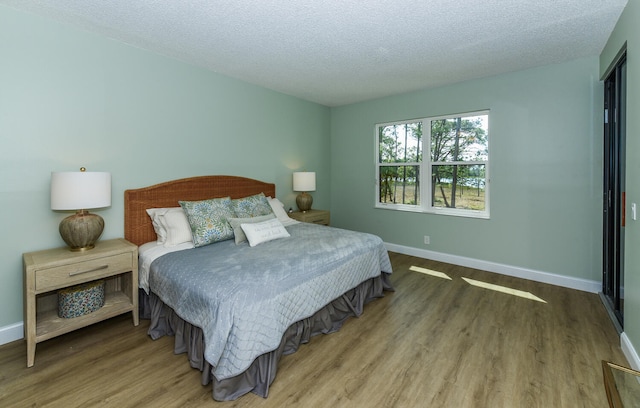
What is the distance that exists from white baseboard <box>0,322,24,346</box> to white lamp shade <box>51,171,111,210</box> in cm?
99

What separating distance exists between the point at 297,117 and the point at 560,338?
4.00m

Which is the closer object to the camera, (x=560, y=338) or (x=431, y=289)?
(x=560, y=338)

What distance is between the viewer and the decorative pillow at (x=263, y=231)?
271cm

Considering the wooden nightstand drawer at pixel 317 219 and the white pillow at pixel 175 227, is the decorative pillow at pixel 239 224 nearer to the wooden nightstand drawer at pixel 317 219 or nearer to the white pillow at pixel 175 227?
the white pillow at pixel 175 227

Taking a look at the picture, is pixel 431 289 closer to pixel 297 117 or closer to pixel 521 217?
pixel 521 217

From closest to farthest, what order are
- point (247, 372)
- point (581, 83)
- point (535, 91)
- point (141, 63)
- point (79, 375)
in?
point (247, 372) → point (79, 375) → point (141, 63) → point (581, 83) → point (535, 91)

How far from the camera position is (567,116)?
10.2ft

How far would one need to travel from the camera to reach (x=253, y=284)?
5.96ft

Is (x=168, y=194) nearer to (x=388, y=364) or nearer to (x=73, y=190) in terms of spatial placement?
(x=73, y=190)

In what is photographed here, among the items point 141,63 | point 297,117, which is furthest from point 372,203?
point 141,63

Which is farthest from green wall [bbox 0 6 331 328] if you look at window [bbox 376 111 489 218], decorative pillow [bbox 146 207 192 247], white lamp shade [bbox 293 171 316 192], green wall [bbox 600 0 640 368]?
green wall [bbox 600 0 640 368]

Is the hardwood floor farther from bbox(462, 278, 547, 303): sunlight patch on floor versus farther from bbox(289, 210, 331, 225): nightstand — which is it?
bbox(289, 210, 331, 225): nightstand

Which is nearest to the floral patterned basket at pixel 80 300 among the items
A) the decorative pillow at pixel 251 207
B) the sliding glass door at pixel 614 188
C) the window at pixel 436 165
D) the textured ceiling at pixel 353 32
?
the decorative pillow at pixel 251 207

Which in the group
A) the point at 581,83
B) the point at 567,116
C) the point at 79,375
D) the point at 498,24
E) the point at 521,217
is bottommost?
the point at 79,375
